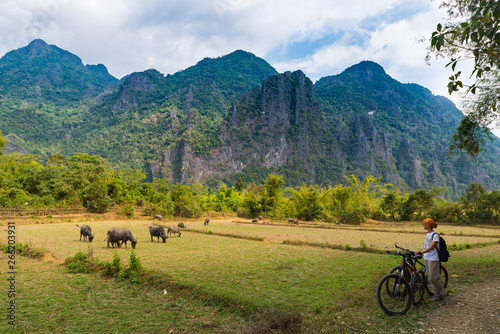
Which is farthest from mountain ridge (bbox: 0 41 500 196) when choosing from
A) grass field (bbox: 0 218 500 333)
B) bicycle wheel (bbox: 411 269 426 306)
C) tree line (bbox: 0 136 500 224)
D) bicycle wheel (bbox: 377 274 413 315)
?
bicycle wheel (bbox: 411 269 426 306)

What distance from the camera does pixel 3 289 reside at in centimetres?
590

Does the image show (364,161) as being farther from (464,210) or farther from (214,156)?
(464,210)

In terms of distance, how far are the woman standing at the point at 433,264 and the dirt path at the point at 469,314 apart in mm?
182

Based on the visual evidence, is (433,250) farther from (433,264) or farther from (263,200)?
(263,200)

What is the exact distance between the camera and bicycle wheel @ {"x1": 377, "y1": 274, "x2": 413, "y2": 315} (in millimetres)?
4590

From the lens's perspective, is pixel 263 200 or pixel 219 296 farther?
pixel 263 200

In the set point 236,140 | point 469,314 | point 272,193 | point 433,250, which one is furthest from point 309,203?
point 236,140

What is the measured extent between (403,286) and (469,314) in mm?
1004

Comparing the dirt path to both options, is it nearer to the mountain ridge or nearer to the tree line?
the tree line

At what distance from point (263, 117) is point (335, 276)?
132513 millimetres

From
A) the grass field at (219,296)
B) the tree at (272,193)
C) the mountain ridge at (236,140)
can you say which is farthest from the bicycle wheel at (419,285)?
the mountain ridge at (236,140)

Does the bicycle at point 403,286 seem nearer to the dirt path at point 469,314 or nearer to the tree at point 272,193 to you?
the dirt path at point 469,314

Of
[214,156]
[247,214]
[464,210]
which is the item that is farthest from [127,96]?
[464,210]

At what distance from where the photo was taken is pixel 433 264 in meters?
5.07
